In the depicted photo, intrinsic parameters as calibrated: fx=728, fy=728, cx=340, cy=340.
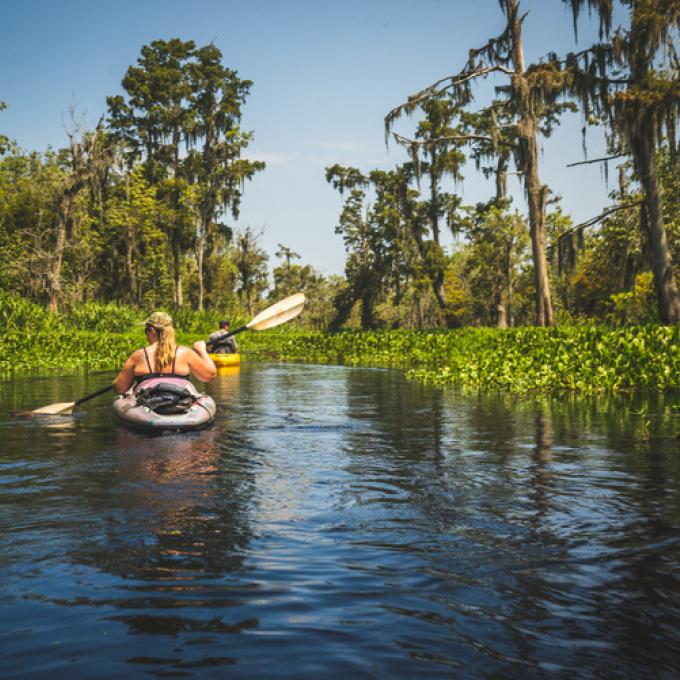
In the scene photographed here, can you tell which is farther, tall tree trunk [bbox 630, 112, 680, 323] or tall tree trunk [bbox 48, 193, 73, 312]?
tall tree trunk [bbox 48, 193, 73, 312]

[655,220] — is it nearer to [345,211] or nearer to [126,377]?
[126,377]

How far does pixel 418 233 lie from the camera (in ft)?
140

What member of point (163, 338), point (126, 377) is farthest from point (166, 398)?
point (126, 377)

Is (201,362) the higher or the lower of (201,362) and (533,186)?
the lower

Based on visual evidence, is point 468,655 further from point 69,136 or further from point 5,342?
point 69,136

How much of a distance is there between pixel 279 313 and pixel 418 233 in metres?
30.7

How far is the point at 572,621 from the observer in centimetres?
365

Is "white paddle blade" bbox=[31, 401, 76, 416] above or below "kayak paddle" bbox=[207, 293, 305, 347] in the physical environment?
below

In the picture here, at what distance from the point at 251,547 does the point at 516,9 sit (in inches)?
908

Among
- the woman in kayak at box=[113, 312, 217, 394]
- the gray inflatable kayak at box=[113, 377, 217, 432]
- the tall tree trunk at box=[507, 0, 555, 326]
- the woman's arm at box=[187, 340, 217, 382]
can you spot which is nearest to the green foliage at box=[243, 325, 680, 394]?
the tall tree trunk at box=[507, 0, 555, 326]

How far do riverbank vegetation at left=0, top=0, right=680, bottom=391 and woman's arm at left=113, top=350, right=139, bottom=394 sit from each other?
30.8 feet

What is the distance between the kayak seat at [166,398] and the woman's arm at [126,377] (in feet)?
1.68

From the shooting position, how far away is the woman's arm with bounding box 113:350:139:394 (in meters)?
10.2

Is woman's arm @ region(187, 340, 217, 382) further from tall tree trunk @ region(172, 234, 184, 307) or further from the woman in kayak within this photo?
tall tree trunk @ region(172, 234, 184, 307)
